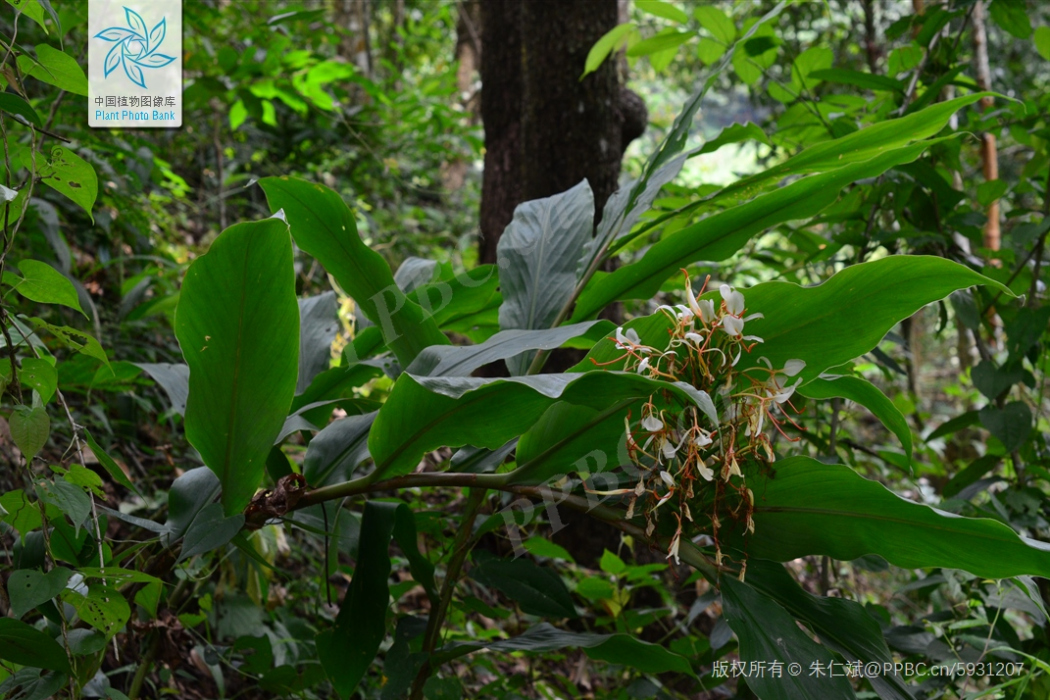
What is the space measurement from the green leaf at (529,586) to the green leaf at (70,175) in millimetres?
644

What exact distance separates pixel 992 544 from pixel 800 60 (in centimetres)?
123

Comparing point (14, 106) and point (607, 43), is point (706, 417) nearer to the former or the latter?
point (14, 106)

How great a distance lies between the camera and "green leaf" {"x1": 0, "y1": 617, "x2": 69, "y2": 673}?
2.32ft

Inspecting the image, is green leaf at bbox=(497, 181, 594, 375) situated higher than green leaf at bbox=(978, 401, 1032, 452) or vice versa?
green leaf at bbox=(497, 181, 594, 375)

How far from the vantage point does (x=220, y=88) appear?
7.61 ft

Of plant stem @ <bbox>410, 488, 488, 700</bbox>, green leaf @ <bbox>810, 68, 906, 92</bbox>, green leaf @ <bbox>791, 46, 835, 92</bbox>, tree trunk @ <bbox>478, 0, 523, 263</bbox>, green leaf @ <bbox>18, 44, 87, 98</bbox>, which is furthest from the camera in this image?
tree trunk @ <bbox>478, 0, 523, 263</bbox>

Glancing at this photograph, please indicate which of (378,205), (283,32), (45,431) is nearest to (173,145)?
(283,32)

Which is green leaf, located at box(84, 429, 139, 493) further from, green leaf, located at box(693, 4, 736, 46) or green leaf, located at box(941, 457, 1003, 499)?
green leaf, located at box(941, 457, 1003, 499)

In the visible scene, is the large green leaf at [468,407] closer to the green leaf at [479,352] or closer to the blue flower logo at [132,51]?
the green leaf at [479,352]

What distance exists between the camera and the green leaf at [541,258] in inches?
39.2

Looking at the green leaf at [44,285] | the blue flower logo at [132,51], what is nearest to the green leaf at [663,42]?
the blue flower logo at [132,51]

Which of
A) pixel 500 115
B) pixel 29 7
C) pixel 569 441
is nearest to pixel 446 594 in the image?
pixel 569 441

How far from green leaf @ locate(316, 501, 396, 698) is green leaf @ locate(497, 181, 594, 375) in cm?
28

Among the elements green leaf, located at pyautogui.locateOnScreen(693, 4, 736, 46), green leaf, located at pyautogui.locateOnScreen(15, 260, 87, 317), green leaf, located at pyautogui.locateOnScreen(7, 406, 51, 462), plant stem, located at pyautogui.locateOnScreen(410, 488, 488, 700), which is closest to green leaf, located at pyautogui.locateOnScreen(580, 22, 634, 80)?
green leaf, located at pyautogui.locateOnScreen(693, 4, 736, 46)
